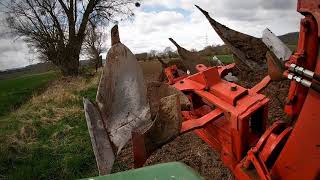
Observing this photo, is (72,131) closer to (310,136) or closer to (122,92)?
(122,92)

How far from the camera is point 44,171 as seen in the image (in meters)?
5.72

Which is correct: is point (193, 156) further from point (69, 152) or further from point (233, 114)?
point (233, 114)

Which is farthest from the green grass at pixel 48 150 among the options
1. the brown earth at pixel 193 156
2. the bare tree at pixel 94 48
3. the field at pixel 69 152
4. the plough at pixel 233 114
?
→ the bare tree at pixel 94 48

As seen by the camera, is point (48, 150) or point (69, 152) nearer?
point (69, 152)

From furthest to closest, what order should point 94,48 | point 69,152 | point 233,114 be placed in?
point 94,48 < point 69,152 < point 233,114

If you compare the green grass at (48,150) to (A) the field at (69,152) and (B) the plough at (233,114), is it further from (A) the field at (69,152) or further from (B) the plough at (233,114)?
(B) the plough at (233,114)

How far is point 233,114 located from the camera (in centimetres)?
291

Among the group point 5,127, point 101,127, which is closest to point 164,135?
point 101,127

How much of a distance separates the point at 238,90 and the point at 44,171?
3.63 meters

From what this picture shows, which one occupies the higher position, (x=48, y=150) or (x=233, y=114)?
(x=233, y=114)

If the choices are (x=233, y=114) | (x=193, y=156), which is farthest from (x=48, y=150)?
(x=233, y=114)

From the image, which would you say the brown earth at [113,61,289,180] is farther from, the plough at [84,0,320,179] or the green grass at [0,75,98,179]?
the plough at [84,0,320,179]

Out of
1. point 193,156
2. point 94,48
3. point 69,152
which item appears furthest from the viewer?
point 94,48

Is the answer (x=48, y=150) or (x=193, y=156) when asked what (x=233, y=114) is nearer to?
(x=193, y=156)
